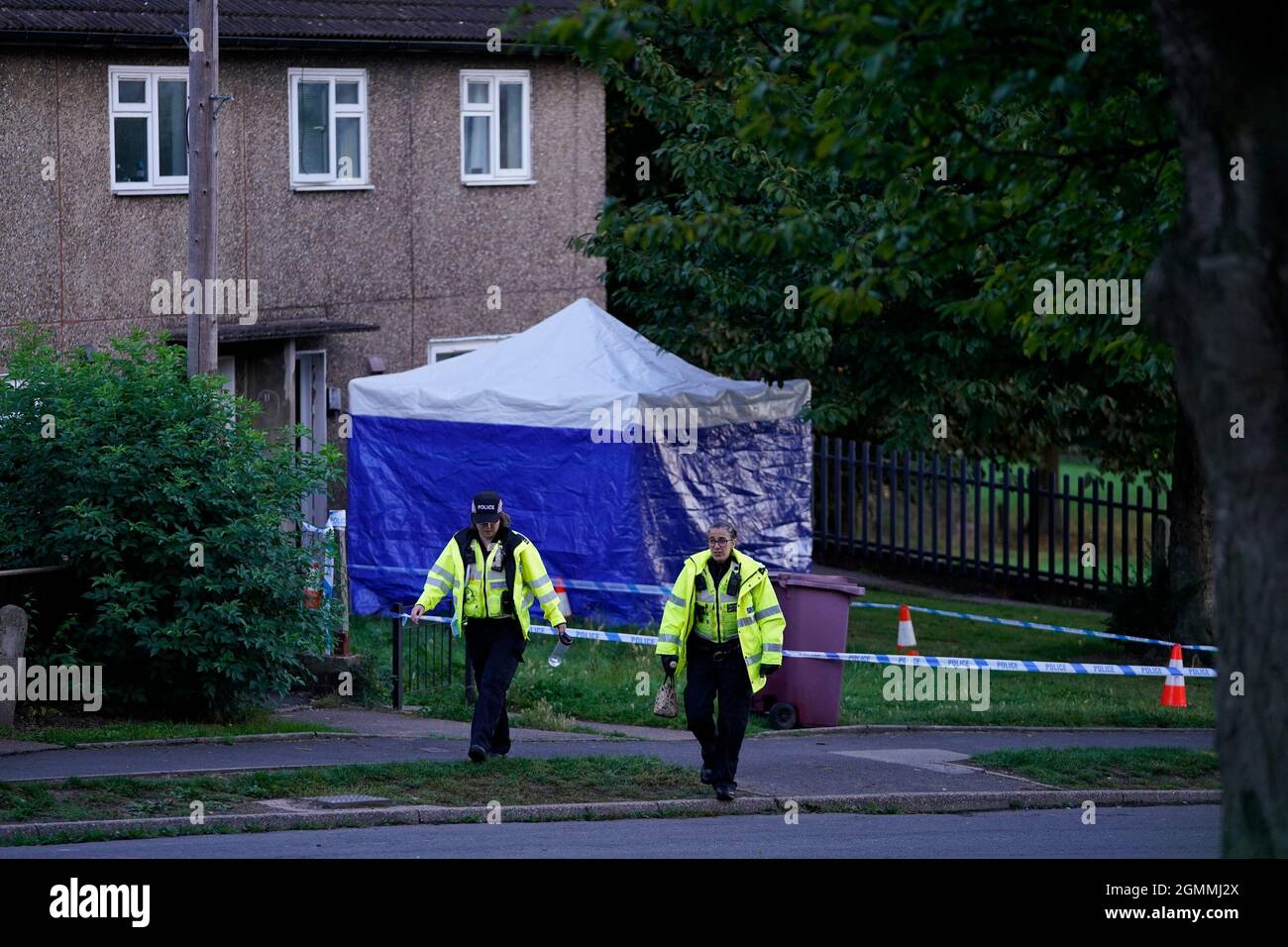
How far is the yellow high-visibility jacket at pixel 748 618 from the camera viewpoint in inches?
448

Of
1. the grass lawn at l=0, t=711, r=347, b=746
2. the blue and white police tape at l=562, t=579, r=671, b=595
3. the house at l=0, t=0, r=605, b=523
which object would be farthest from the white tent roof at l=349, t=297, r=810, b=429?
the grass lawn at l=0, t=711, r=347, b=746

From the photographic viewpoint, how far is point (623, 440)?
19.3 meters

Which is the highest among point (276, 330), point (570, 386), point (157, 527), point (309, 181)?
point (309, 181)

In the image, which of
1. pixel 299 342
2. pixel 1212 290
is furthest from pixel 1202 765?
pixel 299 342

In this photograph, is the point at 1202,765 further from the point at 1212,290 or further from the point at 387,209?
the point at 387,209

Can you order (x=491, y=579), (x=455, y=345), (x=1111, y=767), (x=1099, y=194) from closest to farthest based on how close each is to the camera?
(x=1099, y=194) → (x=491, y=579) → (x=1111, y=767) → (x=455, y=345)

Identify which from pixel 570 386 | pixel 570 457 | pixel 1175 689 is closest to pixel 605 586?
pixel 570 457

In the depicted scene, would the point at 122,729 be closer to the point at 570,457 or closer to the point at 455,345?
the point at 570,457

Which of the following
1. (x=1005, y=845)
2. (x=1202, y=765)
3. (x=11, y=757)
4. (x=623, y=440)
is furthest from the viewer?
(x=623, y=440)

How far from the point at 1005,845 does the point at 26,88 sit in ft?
46.3

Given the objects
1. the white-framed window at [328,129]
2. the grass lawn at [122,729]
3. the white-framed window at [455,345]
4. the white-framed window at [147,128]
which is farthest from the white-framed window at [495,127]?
the grass lawn at [122,729]

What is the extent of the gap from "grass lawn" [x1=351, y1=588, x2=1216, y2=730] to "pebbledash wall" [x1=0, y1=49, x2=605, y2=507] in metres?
4.64

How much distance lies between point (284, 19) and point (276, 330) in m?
3.62

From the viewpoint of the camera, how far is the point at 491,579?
1198cm
